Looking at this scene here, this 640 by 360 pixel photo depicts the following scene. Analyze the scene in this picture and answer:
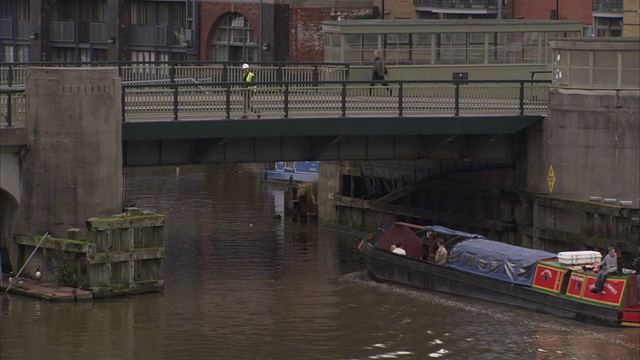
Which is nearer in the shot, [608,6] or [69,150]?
[69,150]

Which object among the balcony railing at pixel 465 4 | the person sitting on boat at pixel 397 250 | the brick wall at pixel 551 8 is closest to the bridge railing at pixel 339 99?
the person sitting on boat at pixel 397 250

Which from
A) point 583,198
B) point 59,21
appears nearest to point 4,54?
point 59,21

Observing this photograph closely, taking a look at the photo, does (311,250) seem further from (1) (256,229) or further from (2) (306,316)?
(2) (306,316)

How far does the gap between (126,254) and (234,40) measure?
4909 centimetres

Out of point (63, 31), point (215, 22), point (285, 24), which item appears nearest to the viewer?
point (285, 24)

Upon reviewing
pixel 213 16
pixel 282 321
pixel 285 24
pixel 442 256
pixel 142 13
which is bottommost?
pixel 282 321

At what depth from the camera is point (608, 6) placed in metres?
79.3

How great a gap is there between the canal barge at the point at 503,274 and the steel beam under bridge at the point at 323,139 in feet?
9.30

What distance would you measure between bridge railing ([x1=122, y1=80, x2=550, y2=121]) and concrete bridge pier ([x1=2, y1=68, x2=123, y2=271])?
209 cm

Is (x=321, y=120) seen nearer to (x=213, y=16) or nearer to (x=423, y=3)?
(x=423, y=3)

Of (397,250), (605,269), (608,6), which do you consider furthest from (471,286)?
(608,6)

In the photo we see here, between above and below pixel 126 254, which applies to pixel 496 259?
below

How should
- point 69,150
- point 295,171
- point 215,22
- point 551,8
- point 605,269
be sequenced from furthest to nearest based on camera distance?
point 215,22 → point 551,8 → point 295,171 → point 69,150 → point 605,269

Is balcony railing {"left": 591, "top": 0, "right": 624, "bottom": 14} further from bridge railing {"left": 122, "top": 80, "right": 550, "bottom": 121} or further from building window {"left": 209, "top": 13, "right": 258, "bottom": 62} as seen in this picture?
bridge railing {"left": 122, "top": 80, "right": 550, "bottom": 121}
